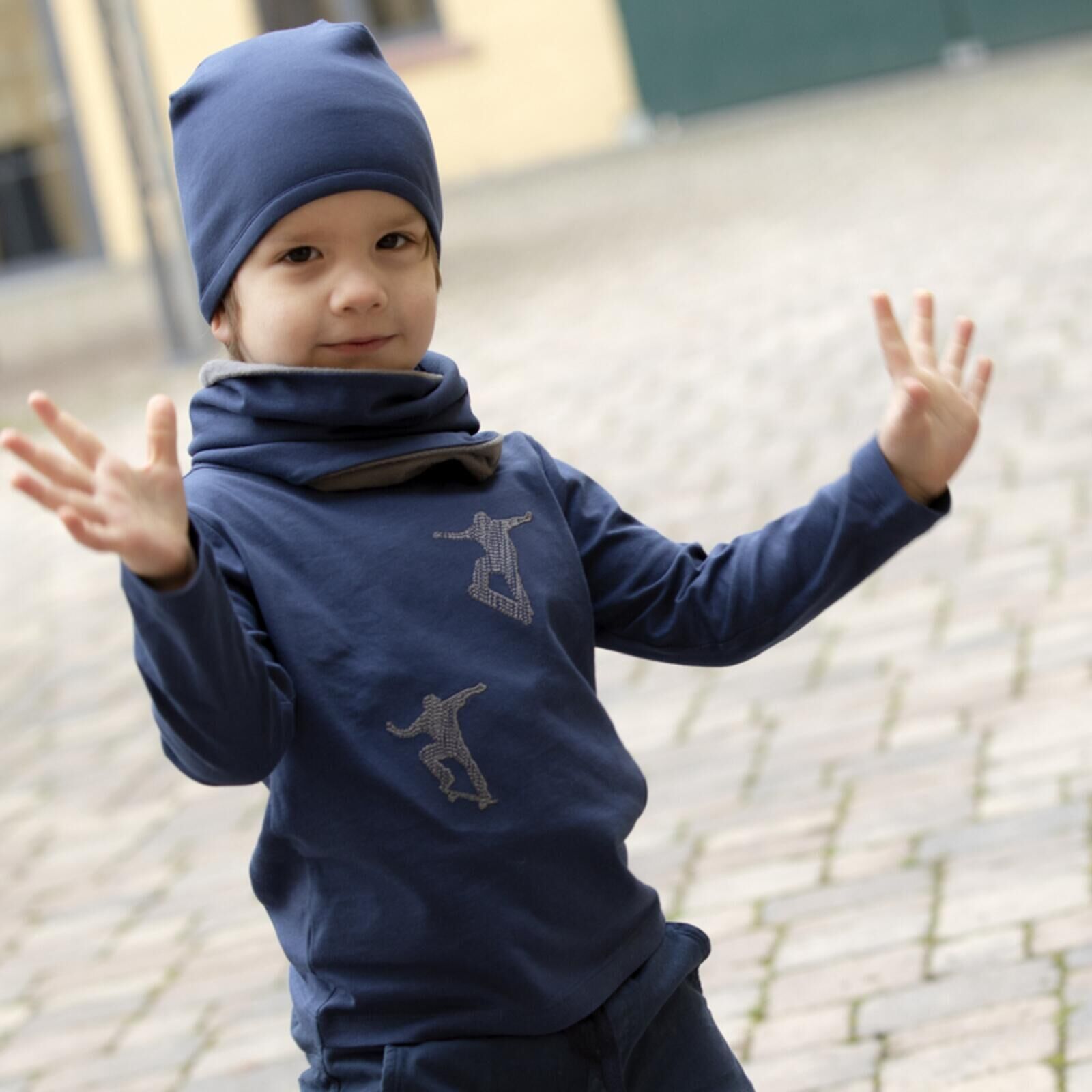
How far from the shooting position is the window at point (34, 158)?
20.6m

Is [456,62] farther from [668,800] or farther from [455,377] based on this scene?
[455,377]

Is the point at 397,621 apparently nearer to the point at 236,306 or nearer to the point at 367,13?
the point at 236,306

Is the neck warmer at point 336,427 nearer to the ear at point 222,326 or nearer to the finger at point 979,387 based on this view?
the ear at point 222,326

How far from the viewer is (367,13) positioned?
20.5m

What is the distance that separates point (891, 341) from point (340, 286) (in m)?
0.51

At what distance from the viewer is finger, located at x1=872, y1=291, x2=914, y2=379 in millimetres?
1854

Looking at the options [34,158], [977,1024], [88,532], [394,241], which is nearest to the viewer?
[88,532]

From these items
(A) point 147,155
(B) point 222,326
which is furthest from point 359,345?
(A) point 147,155

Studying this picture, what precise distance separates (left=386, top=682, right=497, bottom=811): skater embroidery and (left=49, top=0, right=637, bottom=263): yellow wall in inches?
751

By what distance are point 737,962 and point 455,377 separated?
178 centimetres

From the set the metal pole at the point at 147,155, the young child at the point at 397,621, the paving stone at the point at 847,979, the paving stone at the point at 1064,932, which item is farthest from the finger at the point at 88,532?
the metal pole at the point at 147,155

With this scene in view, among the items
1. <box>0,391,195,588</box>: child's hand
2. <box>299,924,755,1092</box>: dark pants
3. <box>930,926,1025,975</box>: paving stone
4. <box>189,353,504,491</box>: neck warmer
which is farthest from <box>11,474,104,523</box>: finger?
<box>930,926,1025,975</box>: paving stone

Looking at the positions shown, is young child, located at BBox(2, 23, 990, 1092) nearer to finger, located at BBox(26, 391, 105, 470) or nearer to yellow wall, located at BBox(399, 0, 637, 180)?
finger, located at BBox(26, 391, 105, 470)

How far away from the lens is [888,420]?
73.0 inches
